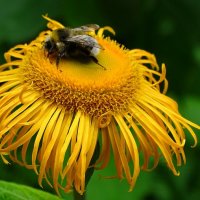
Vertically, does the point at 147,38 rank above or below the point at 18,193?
above

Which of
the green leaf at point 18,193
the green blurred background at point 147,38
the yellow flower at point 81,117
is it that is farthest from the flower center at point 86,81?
the green blurred background at point 147,38

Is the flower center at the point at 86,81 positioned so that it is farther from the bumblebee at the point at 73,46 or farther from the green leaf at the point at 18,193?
the green leaf at the point at 18,193

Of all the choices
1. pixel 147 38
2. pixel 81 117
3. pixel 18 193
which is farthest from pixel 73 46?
pixel 147 38

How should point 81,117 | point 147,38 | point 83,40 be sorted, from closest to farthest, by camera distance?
point 81,117 < point 83,40 < point 147,38

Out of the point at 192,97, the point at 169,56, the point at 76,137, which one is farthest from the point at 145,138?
the point at 169,56

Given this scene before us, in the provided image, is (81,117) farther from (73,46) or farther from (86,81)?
(73,46)

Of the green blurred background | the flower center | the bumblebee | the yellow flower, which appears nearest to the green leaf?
the yellow flower
